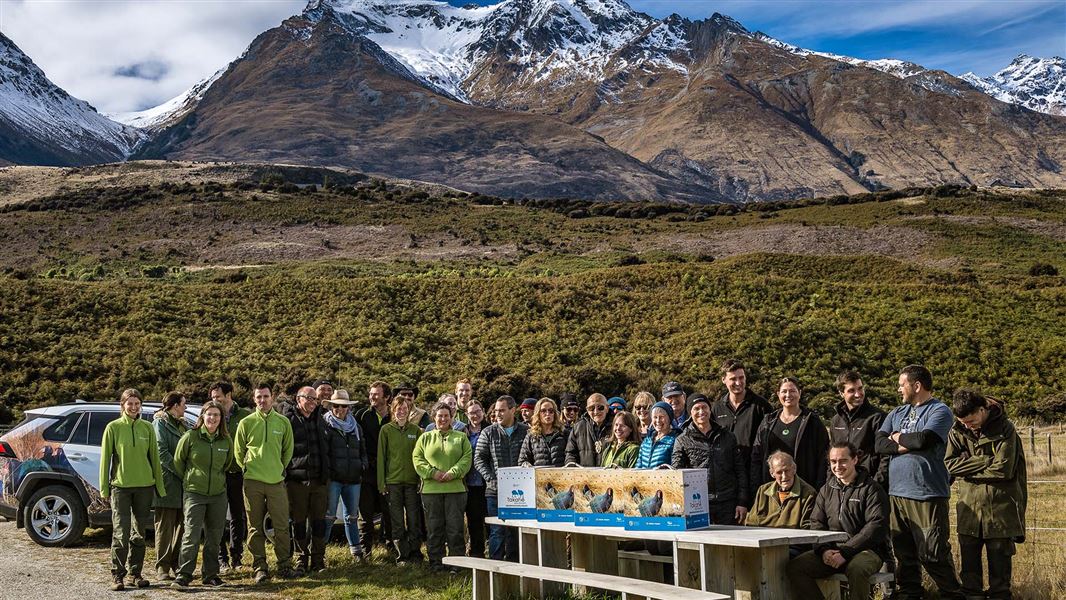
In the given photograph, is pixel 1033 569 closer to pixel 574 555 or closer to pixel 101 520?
pixel 574 555

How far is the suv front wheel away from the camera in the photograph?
428 inches

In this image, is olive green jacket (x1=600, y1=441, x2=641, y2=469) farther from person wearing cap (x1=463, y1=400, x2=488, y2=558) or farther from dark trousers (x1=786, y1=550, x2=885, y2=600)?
person wearing cap (x1=463, y1=400, x2=488, y2=558)

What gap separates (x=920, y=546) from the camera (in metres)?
7.52

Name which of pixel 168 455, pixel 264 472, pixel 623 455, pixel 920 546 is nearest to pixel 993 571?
pixel 920 546

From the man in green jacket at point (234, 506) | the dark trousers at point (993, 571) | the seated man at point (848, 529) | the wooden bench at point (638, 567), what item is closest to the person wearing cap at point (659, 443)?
the wooden bench at point (638, 567)

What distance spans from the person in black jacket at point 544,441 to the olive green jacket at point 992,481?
11.3ft

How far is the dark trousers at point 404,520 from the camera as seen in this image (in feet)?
32.8

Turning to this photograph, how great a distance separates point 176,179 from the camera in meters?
102

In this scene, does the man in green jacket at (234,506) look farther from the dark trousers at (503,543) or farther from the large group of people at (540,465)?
the dark trousers at (503,543)

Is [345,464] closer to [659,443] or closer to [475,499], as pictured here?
[475,499]

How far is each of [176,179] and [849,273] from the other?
75687mm

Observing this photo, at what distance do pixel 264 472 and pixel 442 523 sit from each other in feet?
5.97

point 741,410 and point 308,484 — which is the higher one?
point 741,410

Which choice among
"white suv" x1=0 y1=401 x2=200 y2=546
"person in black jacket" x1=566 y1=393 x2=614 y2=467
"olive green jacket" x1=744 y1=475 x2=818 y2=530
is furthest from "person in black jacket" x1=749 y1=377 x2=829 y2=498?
"white suv" x1=0 y1=401 x2=200 y2=546
